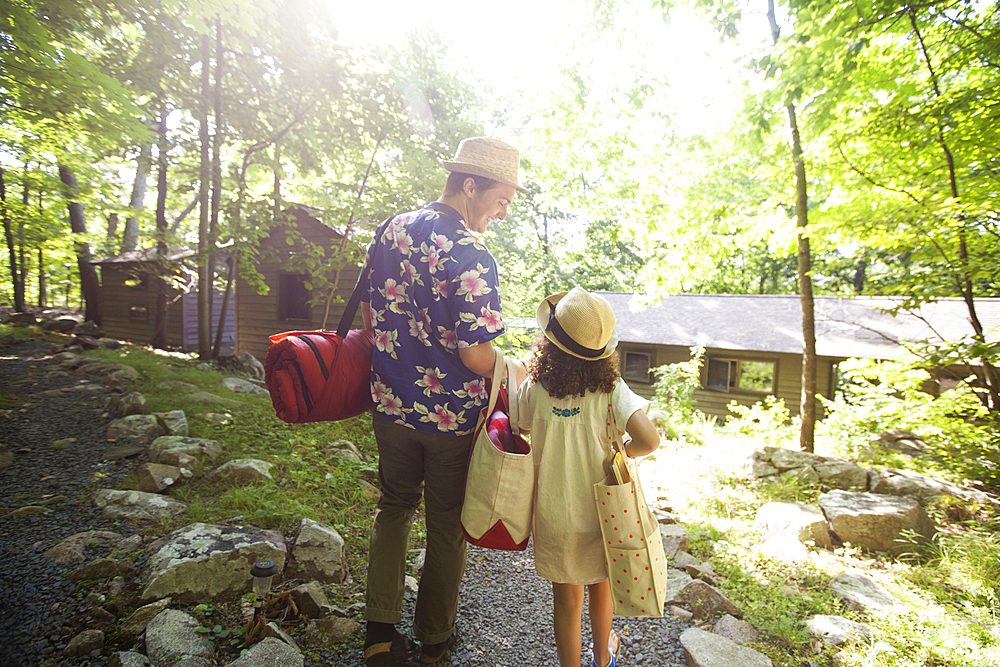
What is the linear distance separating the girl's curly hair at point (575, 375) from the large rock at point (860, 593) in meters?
2.56

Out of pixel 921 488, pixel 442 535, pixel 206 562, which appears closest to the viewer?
pixel 442 535

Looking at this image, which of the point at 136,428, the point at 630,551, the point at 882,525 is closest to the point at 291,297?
the point at 136,428

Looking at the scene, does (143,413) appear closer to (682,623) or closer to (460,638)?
(460,638)

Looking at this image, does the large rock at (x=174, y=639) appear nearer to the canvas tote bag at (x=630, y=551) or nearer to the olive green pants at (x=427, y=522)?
the olive green pants at (x=427, y=522)

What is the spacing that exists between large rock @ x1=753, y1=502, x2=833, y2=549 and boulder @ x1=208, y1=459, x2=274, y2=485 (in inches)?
168

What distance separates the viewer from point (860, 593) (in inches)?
118

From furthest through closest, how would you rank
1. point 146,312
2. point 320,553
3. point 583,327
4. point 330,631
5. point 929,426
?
point 146,312 < point 929,426 < point 320,553 < point 330,631 < point 583,327

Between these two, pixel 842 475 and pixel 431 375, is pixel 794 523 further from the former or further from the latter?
pixel 431 375

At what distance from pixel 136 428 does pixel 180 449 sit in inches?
28.7

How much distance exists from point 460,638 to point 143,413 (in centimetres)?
404

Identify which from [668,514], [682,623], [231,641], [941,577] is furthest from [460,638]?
[941,577]

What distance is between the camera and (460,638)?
7.52 feet

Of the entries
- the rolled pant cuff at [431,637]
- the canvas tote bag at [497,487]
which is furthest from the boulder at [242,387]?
the canvas tote bag at [497,487]

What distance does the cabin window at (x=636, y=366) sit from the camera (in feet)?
48.7
